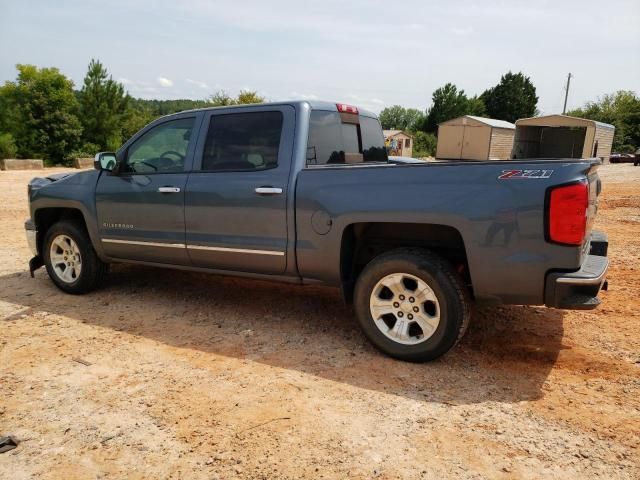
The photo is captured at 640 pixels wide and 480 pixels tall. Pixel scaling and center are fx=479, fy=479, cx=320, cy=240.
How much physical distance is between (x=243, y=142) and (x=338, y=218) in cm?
121

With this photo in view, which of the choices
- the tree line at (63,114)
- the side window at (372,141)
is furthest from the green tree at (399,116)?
the side window at (372,141)

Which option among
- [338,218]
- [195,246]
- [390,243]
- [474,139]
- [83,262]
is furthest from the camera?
[474,139]

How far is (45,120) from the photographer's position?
32.9 m

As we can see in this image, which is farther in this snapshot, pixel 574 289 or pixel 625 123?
pixel 625 123

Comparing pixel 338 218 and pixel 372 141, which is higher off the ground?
pixel 372 141

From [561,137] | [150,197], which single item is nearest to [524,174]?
[150,197]

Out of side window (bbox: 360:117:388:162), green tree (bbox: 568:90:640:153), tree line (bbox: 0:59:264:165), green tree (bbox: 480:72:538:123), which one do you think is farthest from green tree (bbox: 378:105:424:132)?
side window (bbox: 360:117:388:162)

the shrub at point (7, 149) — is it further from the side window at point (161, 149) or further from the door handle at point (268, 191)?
the door handle at point (268, 191)

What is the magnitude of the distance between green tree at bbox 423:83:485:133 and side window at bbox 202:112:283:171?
197ft

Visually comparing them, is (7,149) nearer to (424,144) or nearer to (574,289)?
(574,289)

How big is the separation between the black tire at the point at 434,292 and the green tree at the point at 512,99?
229ft

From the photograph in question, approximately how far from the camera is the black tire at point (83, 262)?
199 inches

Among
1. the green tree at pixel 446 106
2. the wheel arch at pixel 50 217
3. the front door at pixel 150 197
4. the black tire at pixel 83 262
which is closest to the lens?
the front door at pixel 150 197

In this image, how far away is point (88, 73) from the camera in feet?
117
